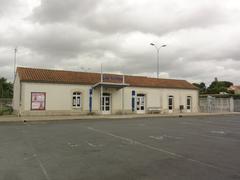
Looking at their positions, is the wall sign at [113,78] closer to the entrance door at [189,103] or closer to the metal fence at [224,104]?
the entrance door at [189,103]

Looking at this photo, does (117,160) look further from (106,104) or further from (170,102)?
(170,102)

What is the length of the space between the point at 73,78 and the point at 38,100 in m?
4.58

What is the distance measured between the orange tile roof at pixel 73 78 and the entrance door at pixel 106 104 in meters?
1.92

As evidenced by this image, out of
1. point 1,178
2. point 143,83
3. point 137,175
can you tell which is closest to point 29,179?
point 1,178

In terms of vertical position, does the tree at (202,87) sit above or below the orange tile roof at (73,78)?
above

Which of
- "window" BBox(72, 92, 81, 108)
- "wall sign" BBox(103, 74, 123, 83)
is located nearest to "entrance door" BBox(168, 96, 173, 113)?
"wall sign" BBox(103, 74, 123, 83)

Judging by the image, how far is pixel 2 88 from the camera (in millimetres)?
64000

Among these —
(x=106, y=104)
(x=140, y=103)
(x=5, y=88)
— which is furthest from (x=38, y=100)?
(x=5, y=88)

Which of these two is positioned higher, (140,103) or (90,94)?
(90,94)

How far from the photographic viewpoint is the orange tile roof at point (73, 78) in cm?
2619

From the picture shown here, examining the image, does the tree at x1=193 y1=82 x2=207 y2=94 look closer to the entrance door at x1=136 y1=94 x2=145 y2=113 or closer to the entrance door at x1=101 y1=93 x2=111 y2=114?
the entrance door at x1=136 y1=94 x2=145 y2=113

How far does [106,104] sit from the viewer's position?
29719 mm

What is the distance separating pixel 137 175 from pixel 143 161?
1360 millimetres

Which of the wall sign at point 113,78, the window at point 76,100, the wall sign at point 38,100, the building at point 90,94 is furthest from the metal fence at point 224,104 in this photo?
the wall sign at point 38,100
